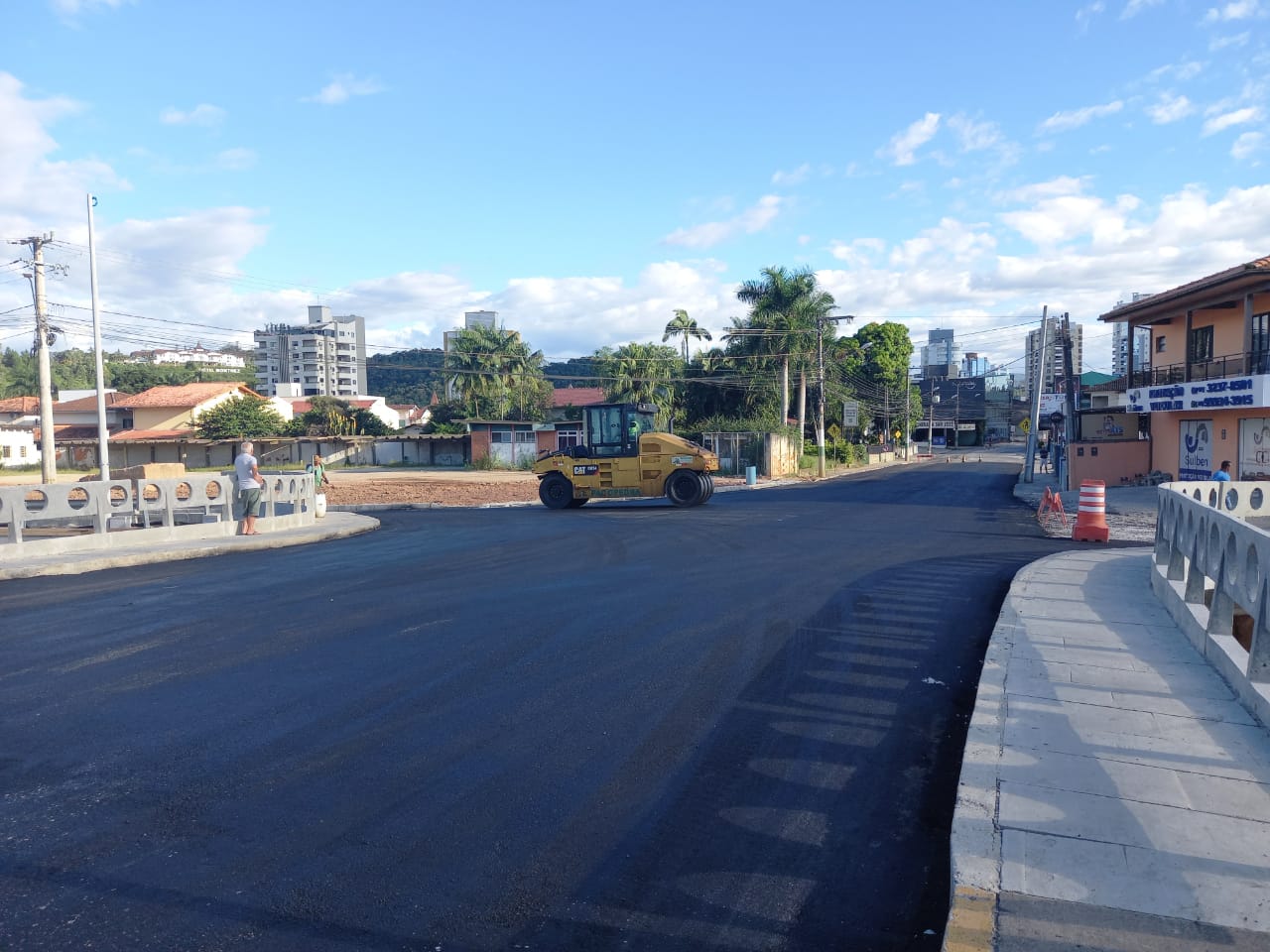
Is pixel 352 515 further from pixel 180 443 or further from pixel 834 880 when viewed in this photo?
pixel 180 443

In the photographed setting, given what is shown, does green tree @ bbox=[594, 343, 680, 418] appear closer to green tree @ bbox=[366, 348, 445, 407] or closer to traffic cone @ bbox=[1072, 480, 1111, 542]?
traffic cone @ bbox=[1072, 480, 1111, 542]

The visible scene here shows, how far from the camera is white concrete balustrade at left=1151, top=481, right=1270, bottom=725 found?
617 centimetres

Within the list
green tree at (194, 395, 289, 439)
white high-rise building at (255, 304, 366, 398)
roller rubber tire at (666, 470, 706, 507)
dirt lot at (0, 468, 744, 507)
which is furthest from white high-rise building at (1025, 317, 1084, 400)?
white high-rise building at (255, 304, 366, 398)

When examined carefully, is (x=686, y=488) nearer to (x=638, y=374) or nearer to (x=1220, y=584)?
(x=1220, y=584)

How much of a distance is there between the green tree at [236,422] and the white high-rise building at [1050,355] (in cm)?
5092

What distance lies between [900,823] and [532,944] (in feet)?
6.98

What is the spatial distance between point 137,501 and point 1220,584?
16.5m

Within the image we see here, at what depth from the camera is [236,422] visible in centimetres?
6575

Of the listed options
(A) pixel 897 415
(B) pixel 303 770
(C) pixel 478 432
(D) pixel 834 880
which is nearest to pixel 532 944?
(D) pixel 834 880

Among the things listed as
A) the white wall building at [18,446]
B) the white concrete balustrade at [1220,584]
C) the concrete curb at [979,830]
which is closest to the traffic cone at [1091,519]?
the white concrete balustrade at [1220,584]

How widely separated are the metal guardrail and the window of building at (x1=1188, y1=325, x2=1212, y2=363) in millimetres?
28977

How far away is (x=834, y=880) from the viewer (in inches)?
162

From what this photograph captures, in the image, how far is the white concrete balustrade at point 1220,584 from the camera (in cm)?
617

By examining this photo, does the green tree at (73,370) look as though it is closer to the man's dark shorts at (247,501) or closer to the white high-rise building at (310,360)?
the white high-rise building at (310,360)
